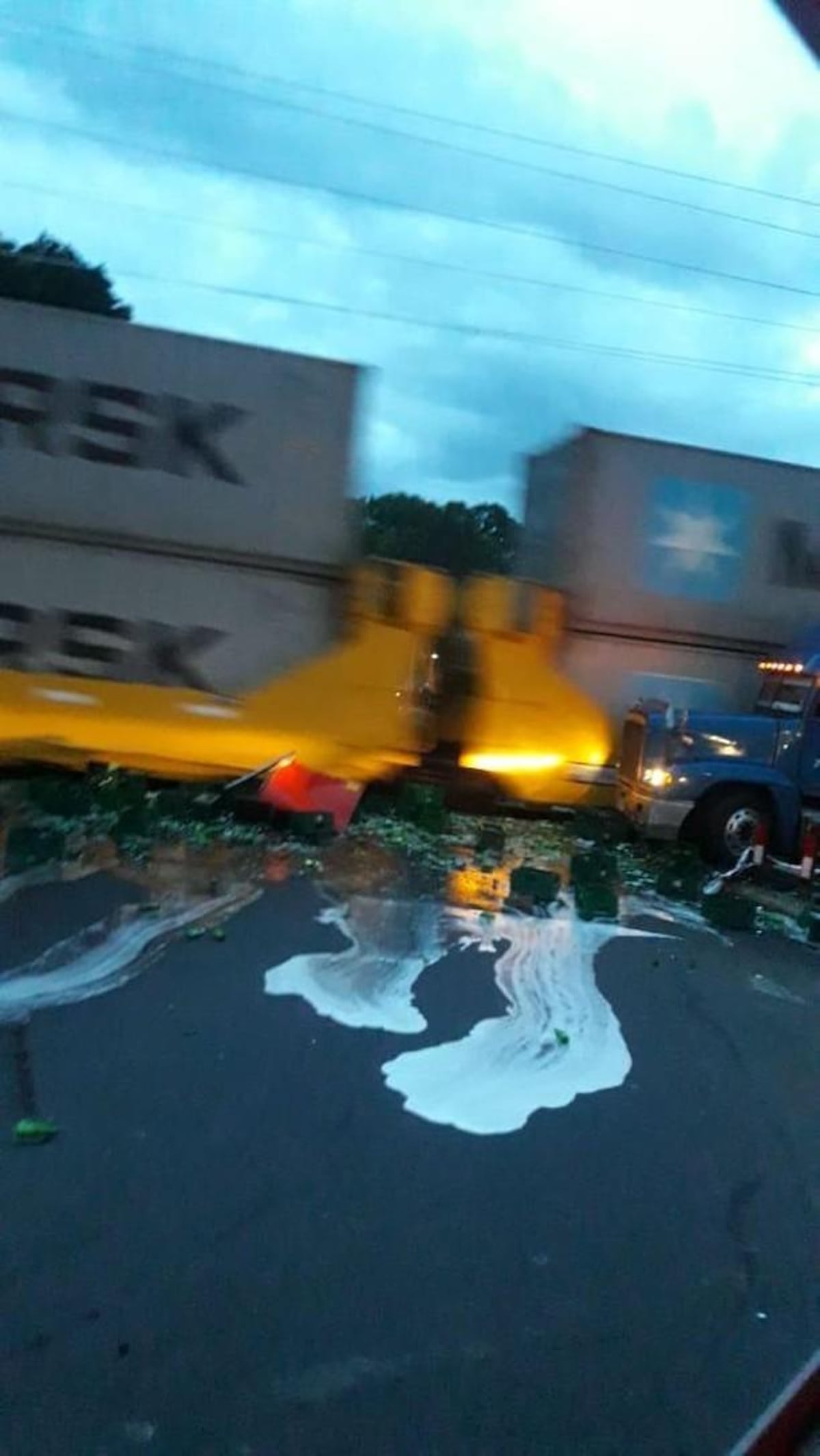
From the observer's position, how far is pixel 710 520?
15.0 m

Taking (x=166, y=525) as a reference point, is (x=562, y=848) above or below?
below

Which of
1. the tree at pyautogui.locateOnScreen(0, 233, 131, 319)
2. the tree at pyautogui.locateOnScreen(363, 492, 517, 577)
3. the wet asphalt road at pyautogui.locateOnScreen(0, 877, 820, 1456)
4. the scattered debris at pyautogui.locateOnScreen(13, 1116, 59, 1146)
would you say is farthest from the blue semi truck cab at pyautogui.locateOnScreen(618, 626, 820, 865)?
the tree at pyautogui.locateOnScreen(363, 492, 517, 577)

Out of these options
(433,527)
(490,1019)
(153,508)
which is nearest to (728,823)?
(153,508)

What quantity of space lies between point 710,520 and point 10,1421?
13198 millimetres

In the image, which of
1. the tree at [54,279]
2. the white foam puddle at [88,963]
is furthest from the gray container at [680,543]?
the tree at [54,279]

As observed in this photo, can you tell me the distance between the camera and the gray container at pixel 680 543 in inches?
578

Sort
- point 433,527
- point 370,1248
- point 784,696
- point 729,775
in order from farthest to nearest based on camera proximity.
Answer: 1. point 433,527
2. point 784,696
3. point 729,775
4. point 370,1248

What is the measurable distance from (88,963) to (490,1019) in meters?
2.18

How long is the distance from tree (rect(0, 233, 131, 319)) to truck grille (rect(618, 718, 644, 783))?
2181 centimetres

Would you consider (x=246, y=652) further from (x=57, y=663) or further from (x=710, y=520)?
(x=710, y=520)

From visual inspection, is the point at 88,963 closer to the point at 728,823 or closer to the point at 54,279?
the point at 728,823

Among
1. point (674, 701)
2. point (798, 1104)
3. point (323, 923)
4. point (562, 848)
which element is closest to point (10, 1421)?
point (798, 1104)

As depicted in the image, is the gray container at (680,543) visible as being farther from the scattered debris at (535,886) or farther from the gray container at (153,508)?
the scattered debris at (535,886)

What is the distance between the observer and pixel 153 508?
524 inches
